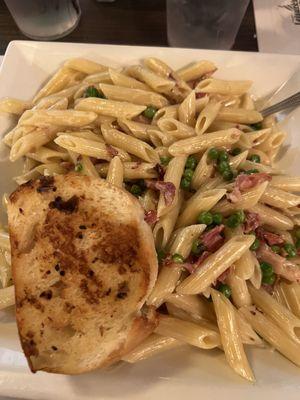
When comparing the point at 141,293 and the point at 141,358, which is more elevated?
the point at 141,293

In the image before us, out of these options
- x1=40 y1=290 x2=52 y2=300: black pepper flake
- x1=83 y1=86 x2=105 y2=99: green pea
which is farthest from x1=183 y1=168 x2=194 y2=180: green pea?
x1=40 y1=290 x2=52 y2=300: black pepper flake

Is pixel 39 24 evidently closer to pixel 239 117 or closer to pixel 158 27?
pixel 158 27

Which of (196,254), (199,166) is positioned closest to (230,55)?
(199,166)

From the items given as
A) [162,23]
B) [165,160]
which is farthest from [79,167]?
[162,23]

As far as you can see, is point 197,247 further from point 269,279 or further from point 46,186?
point 46,186

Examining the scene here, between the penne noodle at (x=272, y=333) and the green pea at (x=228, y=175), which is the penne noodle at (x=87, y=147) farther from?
the penne noodle at (x=272, y=333)

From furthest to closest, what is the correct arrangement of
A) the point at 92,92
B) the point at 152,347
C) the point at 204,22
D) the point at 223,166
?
the point at 204,22
the point at 92,92
the point at 223,166
the point at 152,347

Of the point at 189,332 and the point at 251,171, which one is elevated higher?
the point at 251,171
